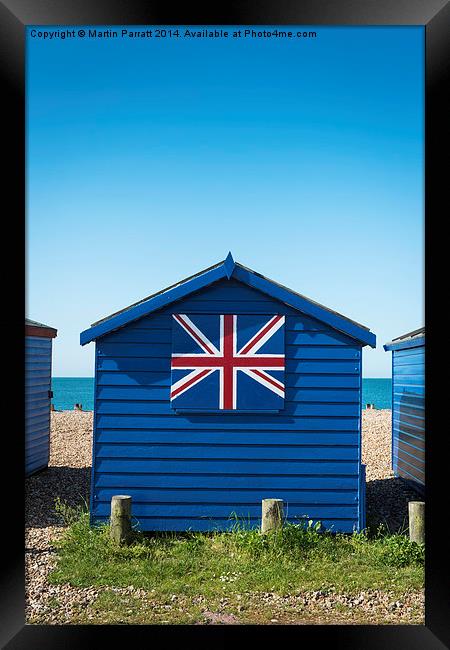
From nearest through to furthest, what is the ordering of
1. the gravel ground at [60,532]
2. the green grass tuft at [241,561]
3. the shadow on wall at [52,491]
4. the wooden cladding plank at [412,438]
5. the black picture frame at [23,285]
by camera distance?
the black picture frame at [23,285]
the gravel ground at [60,532]
the green grass tuft at [241,561]
the shadow on wall at [52,491]
the wooden cladding plank at [412,438]

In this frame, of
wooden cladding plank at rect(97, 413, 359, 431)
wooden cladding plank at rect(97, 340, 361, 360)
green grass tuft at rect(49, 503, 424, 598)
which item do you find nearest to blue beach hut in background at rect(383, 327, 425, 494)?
wooden cladding plank at rect(97, 413, 359, 431)

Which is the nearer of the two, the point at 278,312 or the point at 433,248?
the point at 433,248

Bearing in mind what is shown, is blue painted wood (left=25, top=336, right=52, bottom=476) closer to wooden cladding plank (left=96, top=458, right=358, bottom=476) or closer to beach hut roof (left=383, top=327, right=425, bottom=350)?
wooden cladding plank (left=96, top=458, right=358, bottom=476)

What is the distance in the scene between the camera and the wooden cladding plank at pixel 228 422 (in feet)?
25.9

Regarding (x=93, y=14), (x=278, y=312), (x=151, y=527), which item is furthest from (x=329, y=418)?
(x=93, y=14)

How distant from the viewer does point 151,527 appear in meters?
7.77

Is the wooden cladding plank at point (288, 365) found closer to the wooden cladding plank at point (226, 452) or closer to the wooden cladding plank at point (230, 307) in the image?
the wooden cladding plank at point (230, 307)

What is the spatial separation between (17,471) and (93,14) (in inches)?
129

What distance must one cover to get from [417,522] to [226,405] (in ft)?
8.98

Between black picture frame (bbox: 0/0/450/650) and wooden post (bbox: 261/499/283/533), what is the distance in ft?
10.2

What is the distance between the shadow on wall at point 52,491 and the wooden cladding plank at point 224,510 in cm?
177

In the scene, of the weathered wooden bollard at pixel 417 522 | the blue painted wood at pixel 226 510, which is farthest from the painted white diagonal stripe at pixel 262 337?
the weathered wooden bollard at pixel 417 522

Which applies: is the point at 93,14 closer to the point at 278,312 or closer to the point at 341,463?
the point at 278,312

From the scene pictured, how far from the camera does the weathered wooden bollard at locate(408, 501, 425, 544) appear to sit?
7406 millimetres
